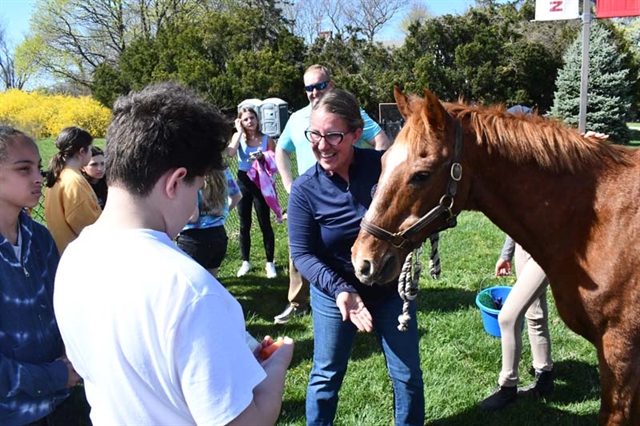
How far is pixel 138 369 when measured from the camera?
950 millimetres

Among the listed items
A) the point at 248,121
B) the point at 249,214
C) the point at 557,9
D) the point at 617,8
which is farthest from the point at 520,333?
the point at 617,8

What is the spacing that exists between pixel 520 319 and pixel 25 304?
2.71 metres

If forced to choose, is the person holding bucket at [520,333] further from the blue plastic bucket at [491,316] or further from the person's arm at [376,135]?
the person's arm at [376,135]

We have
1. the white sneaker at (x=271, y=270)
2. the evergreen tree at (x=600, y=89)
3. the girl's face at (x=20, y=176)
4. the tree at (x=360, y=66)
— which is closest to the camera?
the girl's face at (x=20, y=176)

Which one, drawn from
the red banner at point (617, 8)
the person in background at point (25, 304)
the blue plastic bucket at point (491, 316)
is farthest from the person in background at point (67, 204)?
the red banner at point (617, 8)

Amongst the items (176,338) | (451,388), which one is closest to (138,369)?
(176,338)

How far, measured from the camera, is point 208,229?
4125 mm

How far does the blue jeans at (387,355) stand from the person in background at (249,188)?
328 centimetres

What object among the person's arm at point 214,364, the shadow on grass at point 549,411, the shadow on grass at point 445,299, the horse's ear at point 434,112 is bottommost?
the shadow on grass at point 549,411

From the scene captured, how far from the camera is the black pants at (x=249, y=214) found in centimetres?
571

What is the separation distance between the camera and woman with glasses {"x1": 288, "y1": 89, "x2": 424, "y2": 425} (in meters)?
2.32

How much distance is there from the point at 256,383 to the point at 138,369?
9.1 inches

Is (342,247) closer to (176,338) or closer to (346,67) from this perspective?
(176,338)

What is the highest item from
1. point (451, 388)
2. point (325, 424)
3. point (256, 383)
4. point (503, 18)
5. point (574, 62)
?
point (503, 18)
